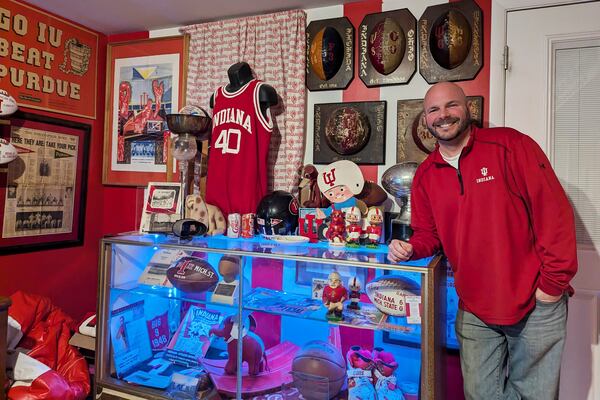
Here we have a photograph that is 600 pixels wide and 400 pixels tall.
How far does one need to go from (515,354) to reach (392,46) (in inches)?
69.4

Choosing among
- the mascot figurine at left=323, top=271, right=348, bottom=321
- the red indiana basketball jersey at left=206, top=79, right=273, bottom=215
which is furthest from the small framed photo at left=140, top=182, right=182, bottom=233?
the mascot figurine at left=323, top=271, right=348, bottom=321

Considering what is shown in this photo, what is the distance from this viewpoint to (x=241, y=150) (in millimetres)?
2623

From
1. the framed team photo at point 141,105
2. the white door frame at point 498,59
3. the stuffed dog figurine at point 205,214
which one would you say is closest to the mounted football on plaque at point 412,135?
the white door frame at point 498,59

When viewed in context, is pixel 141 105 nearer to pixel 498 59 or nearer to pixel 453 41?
pixel 453 41

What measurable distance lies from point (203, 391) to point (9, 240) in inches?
67.6

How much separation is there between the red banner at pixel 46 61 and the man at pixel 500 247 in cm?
264

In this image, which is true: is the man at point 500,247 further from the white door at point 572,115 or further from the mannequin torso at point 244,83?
the mannequin torso at point 244,83

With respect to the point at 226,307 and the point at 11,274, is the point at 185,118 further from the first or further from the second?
the point at 11,274

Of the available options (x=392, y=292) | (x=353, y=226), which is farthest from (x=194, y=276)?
(x=392, y=292)

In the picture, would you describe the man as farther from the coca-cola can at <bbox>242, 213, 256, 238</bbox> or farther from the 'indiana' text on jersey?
the 'indiana' text on jersey

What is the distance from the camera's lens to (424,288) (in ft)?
5.52

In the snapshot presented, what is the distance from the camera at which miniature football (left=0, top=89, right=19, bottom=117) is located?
96.9 inches

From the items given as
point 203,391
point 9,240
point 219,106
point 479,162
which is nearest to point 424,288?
point 479,162

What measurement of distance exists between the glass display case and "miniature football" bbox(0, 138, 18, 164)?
850 millimetres
